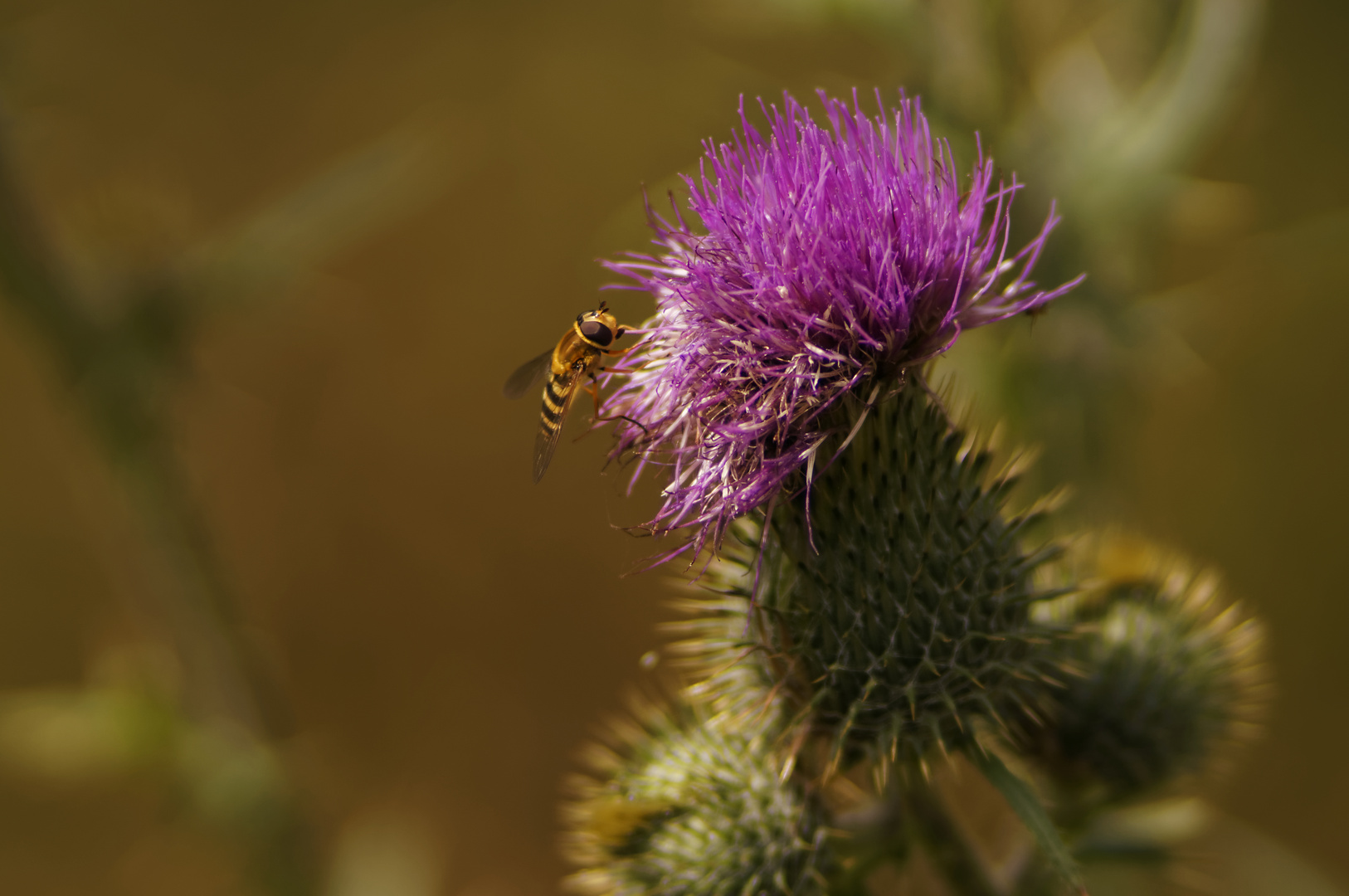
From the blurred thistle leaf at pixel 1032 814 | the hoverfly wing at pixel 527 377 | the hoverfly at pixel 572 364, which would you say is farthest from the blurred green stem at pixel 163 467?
the blurred thistle leaf at pixel 1032 814

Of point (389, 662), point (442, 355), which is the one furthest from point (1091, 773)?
point (442, 355)

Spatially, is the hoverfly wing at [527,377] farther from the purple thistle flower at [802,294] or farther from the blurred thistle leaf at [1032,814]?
the blurred thistle leaf at [1032,814]

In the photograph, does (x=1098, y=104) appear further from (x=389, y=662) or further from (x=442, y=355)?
(x=389, y=662)

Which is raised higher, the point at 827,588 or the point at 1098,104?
the point at 1098,104

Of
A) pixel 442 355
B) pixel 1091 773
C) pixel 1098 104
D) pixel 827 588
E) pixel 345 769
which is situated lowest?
pixel 1091 773

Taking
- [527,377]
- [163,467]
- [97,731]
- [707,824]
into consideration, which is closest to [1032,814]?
[707,824]

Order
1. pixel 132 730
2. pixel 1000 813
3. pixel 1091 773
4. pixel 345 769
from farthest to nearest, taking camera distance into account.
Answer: pixel 345 769 < pixel 1000 813 < pixel 132 730 < pixel 1091 773
